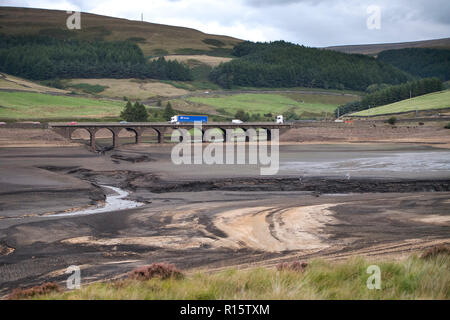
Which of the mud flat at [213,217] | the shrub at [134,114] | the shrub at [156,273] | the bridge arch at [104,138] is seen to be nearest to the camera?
the shrub at [156,273]

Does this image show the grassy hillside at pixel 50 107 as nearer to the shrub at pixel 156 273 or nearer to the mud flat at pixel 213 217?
the mud flat at pixel 213 217

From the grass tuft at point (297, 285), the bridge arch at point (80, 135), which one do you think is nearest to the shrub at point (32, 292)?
the grass tuft at point (297, 285)

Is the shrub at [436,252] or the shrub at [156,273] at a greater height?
the shrub at [436,252]

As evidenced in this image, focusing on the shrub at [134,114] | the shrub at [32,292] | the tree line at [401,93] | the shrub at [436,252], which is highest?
the tree line at [401,93]

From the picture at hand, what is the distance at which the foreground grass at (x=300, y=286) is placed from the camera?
14.2 metres

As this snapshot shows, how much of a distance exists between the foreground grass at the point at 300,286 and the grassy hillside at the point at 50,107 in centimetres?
11881

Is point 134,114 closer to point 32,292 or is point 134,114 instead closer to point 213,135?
point 213,135

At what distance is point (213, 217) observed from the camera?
36.2m

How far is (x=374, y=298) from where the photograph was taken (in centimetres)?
1402

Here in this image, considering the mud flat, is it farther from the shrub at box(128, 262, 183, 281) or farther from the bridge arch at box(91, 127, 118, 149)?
the bridge arch at box(91, 127, 118, 149)

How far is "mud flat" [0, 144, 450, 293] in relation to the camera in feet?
84.8

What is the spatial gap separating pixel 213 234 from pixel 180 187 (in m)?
21.1

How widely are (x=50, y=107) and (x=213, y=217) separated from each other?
399 ft

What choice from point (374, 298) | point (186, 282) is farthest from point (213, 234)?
point (374, 298)
